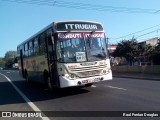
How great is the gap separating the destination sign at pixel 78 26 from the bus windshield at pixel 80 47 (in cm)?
31

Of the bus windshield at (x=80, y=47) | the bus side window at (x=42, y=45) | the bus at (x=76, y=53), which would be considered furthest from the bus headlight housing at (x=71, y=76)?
the bus side window at (x=42, y=45)

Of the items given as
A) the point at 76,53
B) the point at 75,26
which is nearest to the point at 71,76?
the point at 76,53

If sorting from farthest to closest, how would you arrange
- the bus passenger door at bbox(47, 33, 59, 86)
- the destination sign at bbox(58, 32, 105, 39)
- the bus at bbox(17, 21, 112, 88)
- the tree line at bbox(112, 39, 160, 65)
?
1. the tree line at bbox(112, 39, 160, 65)
2. the bus passenger door at bbox(47, 33, 59, 86)
3. the destination sign at bbox(58, 32, 105, 39)
4. the bus at bbox(17, 21, 112, 88)

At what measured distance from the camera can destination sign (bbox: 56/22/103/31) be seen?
14.2m

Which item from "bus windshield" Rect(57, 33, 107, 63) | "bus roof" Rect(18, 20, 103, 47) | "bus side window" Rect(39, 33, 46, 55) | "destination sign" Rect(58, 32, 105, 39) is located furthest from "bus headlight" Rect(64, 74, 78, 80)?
"bus side window" Rect(39, 33, 46, 55)

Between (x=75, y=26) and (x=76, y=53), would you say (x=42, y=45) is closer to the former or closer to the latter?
(x=75, y=26)

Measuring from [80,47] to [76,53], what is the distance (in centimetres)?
37

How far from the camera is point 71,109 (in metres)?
10.9

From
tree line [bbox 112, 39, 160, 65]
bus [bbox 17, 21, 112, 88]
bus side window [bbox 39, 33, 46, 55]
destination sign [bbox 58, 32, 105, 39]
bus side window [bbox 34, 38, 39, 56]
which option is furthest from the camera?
tree line [bbox 112, 39, 160, 65]

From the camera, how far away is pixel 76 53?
14.0m

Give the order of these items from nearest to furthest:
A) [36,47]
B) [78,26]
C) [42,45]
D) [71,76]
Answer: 1. [71,76]
2. [78,26]
3. [42,45]
4. [36,47]

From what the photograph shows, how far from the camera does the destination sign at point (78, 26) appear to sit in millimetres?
14227

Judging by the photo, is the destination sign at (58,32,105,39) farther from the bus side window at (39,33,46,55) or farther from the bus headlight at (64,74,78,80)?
the bus side window at (39,33,46,55)

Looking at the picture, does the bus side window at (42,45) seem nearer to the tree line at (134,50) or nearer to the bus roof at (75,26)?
the bus roof at (75,26)
